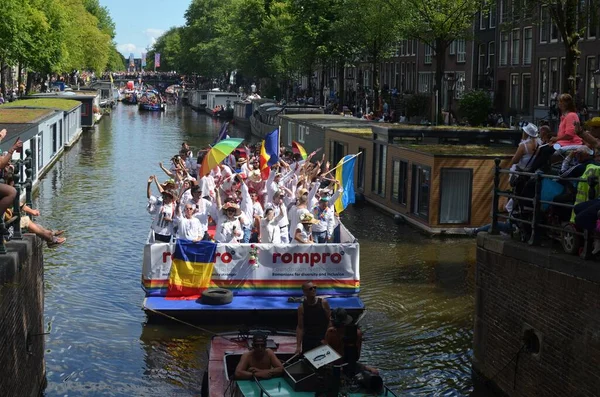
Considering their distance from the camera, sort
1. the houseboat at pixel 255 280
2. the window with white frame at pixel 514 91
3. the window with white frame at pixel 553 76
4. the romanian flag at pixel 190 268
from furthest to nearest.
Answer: the window with white frame at pixel 514 91
the window with white frame at pixel 553 76
the romanian flag at pixel 190 268
the houseboat at pixel 255 280

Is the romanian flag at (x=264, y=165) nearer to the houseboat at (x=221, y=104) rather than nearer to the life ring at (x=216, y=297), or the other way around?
the life ring at (x=216, y=297)

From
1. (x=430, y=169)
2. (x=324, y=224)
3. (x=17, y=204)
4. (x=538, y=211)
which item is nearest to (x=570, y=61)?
(x=430, y=169)

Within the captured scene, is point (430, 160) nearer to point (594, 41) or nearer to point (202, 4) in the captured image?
point (594, 41)

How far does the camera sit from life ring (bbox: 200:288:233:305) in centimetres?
1728

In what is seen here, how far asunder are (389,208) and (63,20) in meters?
50.8

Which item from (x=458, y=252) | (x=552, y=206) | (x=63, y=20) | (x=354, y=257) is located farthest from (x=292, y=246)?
(x=63, y=20)

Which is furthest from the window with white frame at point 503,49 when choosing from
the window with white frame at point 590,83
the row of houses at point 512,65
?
the window with white frame at point 590,83

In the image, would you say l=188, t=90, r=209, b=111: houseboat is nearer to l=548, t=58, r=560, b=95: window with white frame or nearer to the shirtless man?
l=548, t=58, r=560, b=95: window with white frame

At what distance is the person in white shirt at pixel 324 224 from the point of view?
19.8 m

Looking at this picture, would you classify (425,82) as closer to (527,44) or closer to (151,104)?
(527,44)

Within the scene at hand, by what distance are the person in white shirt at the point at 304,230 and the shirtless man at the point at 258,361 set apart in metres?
6.23

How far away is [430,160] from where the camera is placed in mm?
28453

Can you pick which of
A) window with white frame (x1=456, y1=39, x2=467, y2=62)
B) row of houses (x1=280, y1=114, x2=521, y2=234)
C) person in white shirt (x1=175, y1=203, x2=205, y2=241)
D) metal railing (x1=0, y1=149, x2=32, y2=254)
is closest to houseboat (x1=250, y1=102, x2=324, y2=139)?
window with white frame (x1=456, y1=39, x2=467, y2=62)

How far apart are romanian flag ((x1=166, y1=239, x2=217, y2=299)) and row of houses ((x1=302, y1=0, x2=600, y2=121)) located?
24.7 meters
